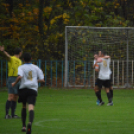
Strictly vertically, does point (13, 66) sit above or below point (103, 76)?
above

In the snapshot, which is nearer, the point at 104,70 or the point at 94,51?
the point at 104,70

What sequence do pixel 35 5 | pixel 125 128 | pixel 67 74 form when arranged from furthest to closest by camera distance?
pixel 35 5 → pixel 67 74 → pixel 125 128

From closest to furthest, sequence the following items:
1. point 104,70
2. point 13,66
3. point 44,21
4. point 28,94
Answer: point 28,94 < point 13,66 < point 104,70 < point 44,21

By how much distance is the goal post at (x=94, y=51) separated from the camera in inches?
867

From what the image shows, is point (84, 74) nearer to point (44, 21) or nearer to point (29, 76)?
point (44, 21)

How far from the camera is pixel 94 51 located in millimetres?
22312

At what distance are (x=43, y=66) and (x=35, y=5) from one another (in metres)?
3.47

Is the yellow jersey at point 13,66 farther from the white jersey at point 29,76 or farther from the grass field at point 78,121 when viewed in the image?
the white jersey at point 29,76

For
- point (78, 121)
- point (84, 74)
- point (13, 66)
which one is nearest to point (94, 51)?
point (84, 74)

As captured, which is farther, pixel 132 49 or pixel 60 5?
pixel 60 5

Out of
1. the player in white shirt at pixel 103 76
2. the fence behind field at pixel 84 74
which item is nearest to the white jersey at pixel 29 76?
the player in white shirt at pixel 103 76

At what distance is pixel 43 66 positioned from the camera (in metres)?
22.8

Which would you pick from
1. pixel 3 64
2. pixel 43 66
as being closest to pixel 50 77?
pixel 43 66

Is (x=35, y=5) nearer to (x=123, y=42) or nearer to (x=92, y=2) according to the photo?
(x=92, y=2)
